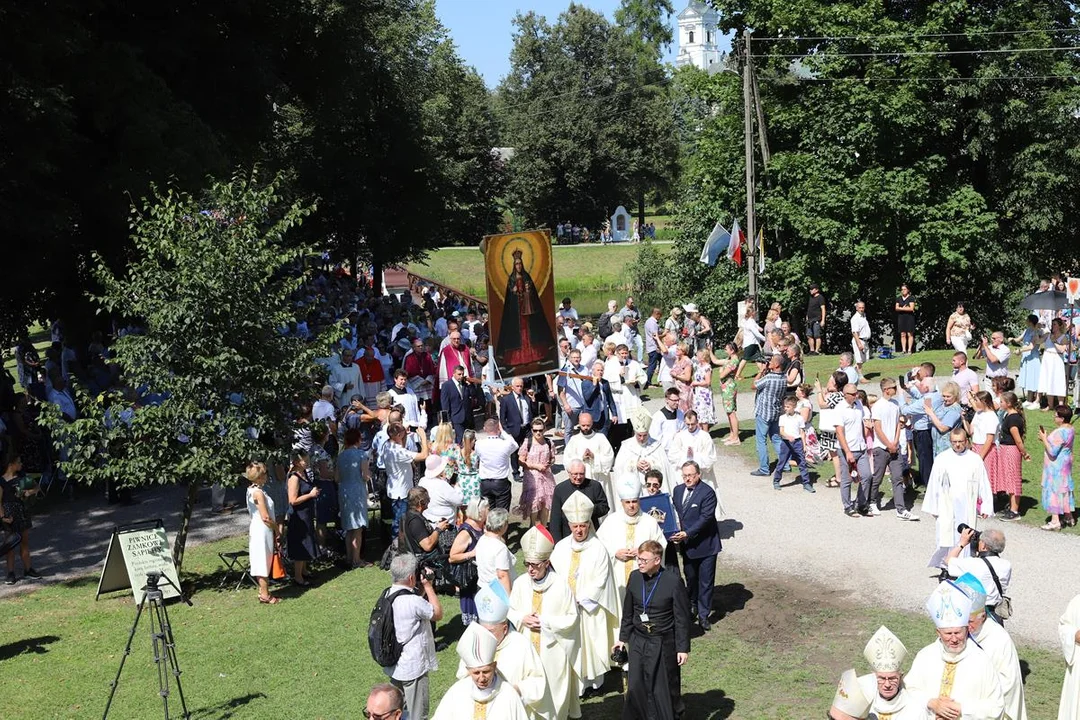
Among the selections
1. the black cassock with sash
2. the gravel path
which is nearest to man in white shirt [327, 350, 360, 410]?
the gravel path

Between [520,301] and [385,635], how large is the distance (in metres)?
8.18

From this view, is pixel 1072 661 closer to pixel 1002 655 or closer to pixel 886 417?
pixel 1002 655

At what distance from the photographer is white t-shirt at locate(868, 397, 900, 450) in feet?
49.6

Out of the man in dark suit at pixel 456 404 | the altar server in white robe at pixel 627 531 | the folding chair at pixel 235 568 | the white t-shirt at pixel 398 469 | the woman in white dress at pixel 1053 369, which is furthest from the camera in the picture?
the woman in white dress at pixel 1053 369

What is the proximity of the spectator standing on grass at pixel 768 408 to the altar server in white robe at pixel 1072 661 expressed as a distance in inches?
354

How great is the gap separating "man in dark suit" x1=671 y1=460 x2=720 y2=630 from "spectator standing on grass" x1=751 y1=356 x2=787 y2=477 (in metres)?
6.06

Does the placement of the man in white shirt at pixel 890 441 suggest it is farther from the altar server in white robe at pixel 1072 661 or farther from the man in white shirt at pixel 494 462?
the altar server in white robe at pixel 1072 661

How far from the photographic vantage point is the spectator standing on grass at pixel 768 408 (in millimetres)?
17578

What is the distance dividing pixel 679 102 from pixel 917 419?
2595 inches

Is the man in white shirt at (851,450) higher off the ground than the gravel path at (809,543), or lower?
higher

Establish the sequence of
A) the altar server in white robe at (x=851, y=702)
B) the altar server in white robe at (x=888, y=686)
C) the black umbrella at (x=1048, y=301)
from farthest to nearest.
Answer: the black umbrella at (x=1048, y=301) → the altar server in white robe at (x=888, y=686) → the altar server in white robe at (x=851, y=702)

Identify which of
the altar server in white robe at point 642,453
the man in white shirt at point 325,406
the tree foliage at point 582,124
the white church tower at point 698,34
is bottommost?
the altar server in white robe at point 642,453

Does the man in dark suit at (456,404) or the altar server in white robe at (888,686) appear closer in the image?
the altar server in white robe at (888,686)

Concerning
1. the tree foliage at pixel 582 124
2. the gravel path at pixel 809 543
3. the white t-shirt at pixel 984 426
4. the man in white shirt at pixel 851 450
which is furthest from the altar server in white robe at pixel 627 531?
the tree foliage at pixel 582 124
